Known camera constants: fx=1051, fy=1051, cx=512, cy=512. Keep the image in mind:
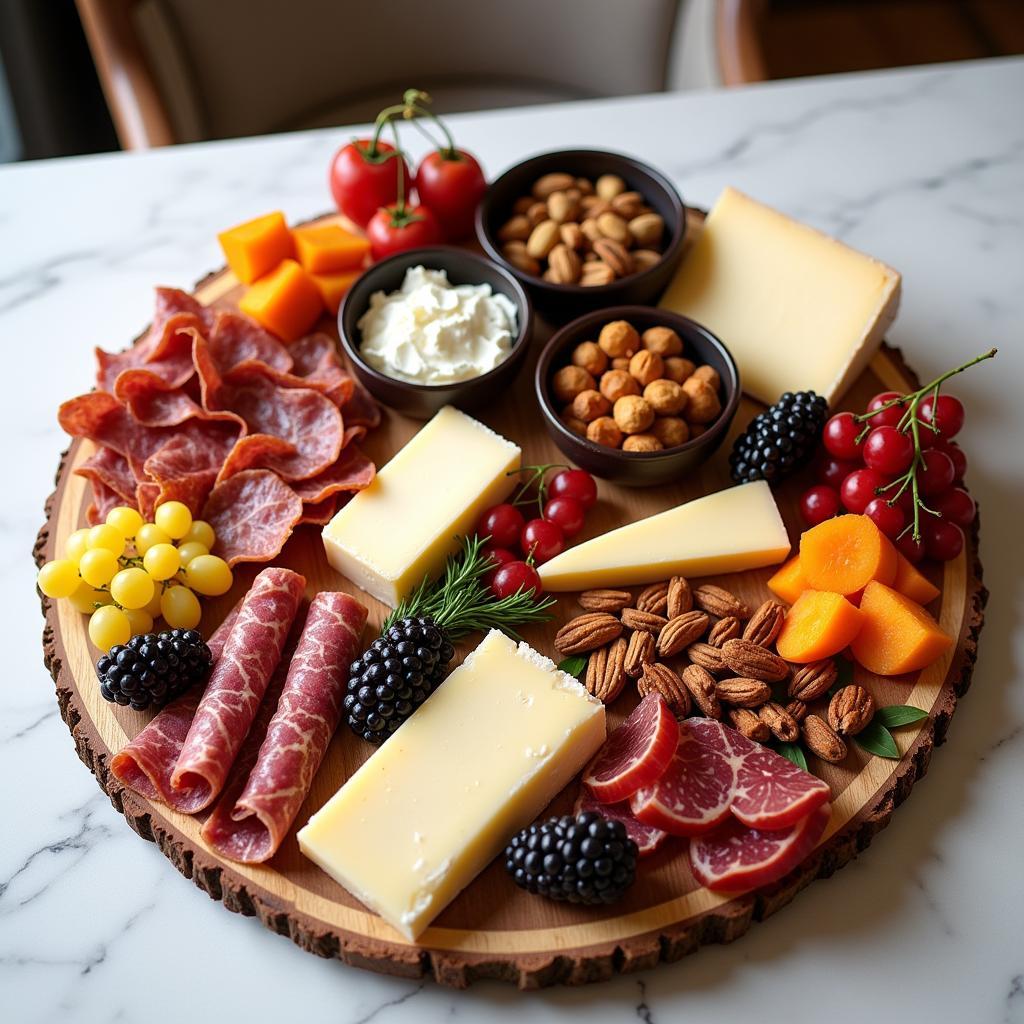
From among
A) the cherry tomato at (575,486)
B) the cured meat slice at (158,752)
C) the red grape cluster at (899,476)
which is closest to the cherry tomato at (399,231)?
the cherry tomato at (575,486)

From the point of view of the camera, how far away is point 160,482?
1937mm

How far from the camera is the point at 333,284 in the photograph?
7.50 feet

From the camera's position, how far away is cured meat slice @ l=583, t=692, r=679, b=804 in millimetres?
1600

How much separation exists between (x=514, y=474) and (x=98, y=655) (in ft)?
2.72

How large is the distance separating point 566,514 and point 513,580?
0.61 feet

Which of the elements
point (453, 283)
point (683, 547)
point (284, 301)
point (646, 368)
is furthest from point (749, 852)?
point (284, 301)

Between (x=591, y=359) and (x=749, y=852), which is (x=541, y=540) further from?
(x=749, y=852)

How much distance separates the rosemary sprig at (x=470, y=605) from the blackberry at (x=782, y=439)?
47cm

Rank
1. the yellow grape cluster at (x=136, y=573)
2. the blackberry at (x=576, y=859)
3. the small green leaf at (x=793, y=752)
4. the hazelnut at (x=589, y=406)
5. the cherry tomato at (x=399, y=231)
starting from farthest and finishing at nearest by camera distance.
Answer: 1. the cherry tomato at (x=399, y=231)
2. the hazelnut at (x=589, y=406)
3. the yellow grape cluster at (x=136, y=573)
4. the small green leaf at (x=793, y=752)
5. the blackberry at (x=576, y=859)

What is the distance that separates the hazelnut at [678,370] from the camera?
2062 mm

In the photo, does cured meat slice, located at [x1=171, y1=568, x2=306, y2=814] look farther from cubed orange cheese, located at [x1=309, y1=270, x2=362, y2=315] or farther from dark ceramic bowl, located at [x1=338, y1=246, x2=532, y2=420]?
cubed orange cheese, located at [x1=309, y1=270, x2=362, y2=315]

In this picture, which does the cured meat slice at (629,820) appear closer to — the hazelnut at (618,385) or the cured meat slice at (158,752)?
the cured meat slice at (158,752)

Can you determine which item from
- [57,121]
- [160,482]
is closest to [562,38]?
[57,121]

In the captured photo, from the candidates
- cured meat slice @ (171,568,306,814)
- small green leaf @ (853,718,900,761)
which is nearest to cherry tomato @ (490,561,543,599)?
cured meat slice @ (171,568,306,814)
